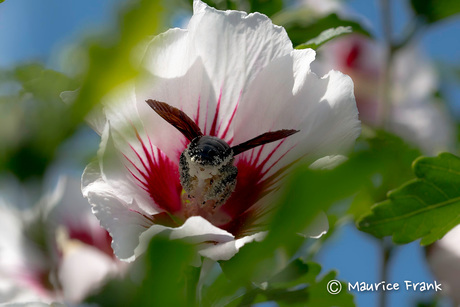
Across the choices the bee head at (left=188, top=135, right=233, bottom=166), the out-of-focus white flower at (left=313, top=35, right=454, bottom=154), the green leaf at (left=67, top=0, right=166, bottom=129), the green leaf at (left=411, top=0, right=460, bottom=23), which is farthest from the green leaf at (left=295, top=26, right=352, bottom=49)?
the out-of-focus white flower at (left=313, top=35, right=454, bottom=154)

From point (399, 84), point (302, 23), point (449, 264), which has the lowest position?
point (399, 84)

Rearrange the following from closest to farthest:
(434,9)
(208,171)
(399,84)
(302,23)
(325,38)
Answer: (208,171)
(325,38)
(302,23)
(434,9)
(399,84)

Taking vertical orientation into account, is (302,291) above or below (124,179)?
below

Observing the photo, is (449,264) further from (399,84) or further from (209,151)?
(399,84)

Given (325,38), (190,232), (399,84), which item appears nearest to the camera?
(190,232)

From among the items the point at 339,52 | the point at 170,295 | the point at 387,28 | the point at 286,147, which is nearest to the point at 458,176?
the point at 286,147

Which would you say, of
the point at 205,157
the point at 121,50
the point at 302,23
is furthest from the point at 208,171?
the point at 302,23

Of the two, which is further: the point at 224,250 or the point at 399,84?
the point at 399,84
